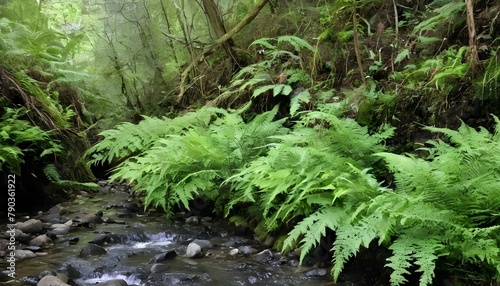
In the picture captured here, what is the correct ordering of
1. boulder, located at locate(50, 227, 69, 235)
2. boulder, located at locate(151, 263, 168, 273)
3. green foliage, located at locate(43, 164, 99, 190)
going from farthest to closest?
1. green foliage, located at locate(43, 164, 99, 190)
2. boulder, located at locate(50, 227, 69, 235)
3. boulder, located at locate(151, 263, 168, 273)

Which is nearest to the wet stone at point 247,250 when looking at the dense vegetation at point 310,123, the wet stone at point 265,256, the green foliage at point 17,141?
the wet stone at point 265,256

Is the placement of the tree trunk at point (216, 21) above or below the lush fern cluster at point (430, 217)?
above

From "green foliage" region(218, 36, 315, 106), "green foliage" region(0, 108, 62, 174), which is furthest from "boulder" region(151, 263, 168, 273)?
"green foliage" region(218, 36, 315, 106)

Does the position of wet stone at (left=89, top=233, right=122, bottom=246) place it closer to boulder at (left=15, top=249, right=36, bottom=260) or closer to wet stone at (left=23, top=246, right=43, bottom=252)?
wet stone at (left=23, top=246, right=43, bottom=252)

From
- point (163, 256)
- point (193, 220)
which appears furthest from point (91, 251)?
point (193, 220)

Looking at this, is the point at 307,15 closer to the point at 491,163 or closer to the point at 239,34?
the point at 239,34

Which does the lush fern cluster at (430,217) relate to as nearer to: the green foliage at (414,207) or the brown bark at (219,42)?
the green foliage at (414,207)

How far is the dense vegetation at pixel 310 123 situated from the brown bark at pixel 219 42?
0.04 meters

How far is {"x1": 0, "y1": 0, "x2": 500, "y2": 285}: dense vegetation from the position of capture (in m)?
2.68

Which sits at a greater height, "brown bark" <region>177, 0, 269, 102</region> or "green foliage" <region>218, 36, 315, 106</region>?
"brown bark" <region>177, 0, 269, 102</region>

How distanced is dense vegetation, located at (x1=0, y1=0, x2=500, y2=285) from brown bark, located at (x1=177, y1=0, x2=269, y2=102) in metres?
0.04

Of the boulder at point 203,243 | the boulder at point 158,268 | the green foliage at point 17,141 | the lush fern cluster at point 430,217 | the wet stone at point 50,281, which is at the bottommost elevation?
the boulder at point 203,243

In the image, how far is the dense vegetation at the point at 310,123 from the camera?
106 inches

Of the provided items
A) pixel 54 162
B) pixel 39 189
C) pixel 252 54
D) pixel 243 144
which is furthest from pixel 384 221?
pixel 252 54
